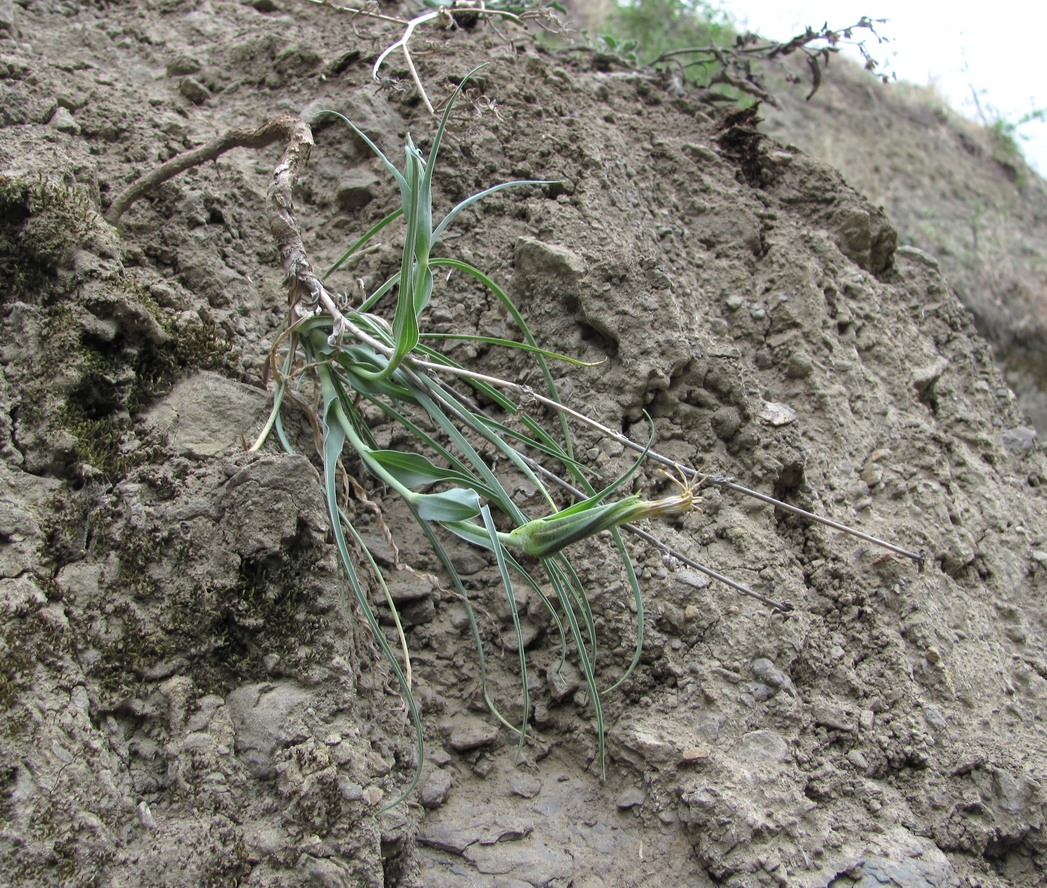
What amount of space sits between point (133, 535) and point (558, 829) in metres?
0.93

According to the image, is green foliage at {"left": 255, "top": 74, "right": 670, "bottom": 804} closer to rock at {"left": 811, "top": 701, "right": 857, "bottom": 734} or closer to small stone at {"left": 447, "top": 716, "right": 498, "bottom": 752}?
small stone at {"left": 447, "top": 716, "right": 498, "bottom": 752}

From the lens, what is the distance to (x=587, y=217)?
89.1 inches

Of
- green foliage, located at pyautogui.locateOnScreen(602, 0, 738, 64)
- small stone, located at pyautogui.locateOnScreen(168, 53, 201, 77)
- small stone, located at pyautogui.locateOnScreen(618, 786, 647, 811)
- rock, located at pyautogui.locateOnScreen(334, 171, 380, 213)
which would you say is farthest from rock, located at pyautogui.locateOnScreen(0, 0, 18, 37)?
green foliage, located at pyautogui.locateOnScreen(602, 0, 738, 64)

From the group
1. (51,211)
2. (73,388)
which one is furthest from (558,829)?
(51,211)

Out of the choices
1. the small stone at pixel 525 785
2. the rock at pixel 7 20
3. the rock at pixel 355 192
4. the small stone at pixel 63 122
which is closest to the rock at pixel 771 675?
the small stone at pixel 525 785

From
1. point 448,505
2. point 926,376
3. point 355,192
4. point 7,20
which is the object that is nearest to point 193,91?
point 7,20

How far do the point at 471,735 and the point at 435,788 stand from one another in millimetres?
128

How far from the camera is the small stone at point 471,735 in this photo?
1.64 m

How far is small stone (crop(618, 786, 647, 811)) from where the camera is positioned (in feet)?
5.28

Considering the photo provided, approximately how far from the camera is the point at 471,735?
65.1 inches

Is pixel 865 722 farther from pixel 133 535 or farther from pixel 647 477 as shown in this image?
pixel 133 535

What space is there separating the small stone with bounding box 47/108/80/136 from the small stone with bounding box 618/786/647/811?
1.99 m

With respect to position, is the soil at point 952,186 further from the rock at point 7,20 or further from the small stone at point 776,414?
the rock at point 7,20

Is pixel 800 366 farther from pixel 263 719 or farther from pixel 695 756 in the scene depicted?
pixel 263 719
